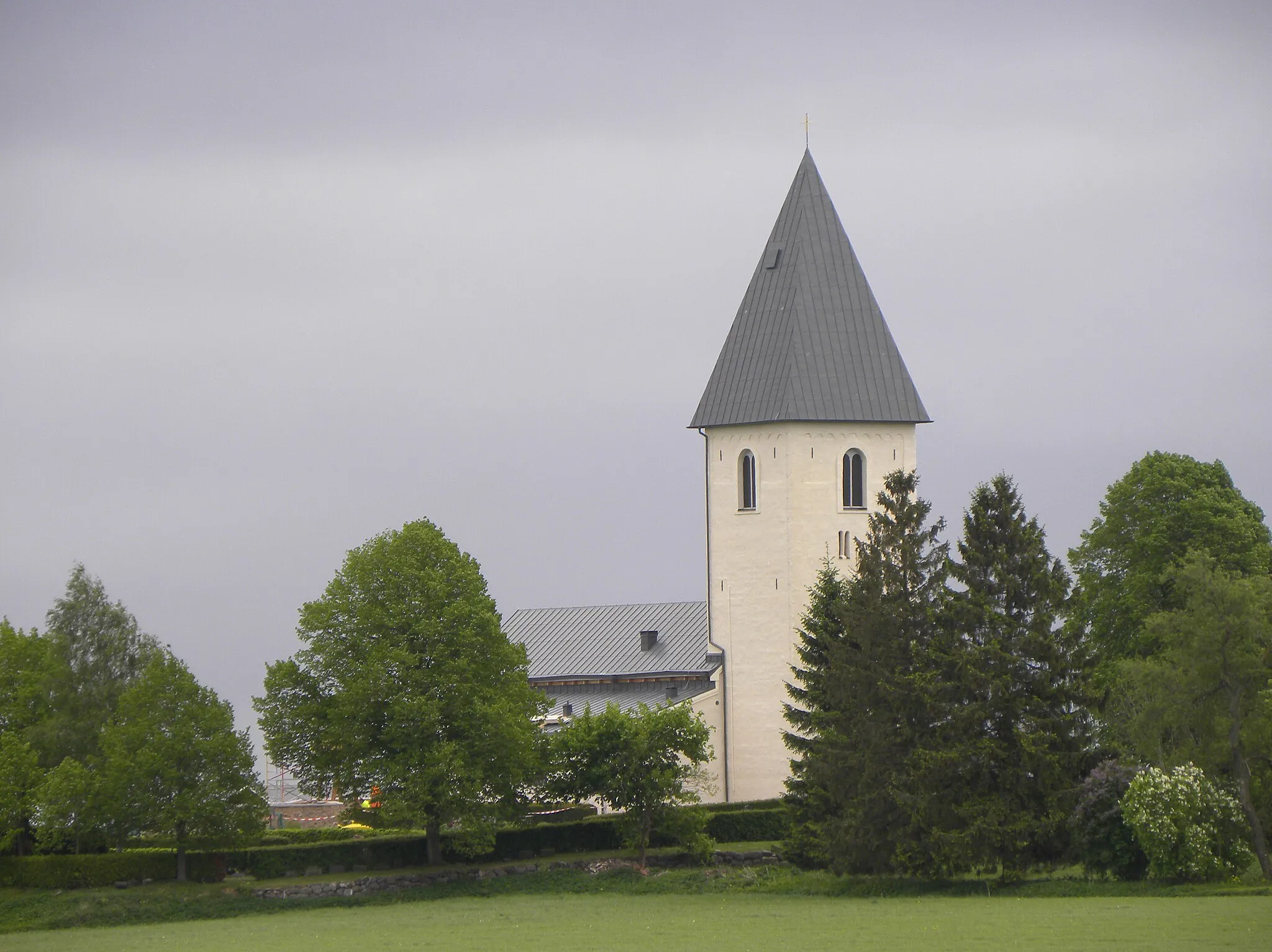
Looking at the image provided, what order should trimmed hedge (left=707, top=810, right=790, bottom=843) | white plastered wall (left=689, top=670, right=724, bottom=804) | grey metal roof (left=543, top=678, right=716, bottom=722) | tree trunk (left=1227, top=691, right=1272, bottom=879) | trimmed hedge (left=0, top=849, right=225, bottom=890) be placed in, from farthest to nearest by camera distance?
grey metal roof (left=543, top=678, right=716, bottom=722)
white plastered wall (left=689, top=670, right=724, bottom=804)
trimmed hedge (left=707, top=810, right=790, bottom=843)
trimmed hedge (left=0, top=849, right=225, bottom=890)
tree trunk (left=1227, top=691, right=1272, bottom=879)

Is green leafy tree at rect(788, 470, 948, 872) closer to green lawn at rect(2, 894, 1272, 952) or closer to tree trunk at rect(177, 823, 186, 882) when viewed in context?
green lawn at rect(2, 894, 1272, 952)

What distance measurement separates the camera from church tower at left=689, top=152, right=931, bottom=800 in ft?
202

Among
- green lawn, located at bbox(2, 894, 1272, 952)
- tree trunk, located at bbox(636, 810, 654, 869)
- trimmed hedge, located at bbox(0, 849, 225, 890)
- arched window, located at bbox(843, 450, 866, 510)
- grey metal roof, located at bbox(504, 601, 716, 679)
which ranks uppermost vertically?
arched window, located at bbox(843, 450, 866, 510)

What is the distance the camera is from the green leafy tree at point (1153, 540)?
2213 inches

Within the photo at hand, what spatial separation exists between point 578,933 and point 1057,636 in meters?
13.7

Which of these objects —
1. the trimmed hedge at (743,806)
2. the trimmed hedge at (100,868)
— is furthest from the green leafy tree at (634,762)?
the trimmed hedge at (100,868)

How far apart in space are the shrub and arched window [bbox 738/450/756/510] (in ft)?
72.9

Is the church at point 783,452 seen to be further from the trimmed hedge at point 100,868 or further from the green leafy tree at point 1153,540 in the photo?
the trimmed hedge at point 100,868

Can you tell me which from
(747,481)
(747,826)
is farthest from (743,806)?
(747,481)

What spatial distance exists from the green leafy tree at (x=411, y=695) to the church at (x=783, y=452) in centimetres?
1049

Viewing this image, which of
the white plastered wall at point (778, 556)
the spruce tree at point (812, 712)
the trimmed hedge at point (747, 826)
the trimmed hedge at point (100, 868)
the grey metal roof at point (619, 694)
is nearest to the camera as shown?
the spruce tree at point (812, 712)

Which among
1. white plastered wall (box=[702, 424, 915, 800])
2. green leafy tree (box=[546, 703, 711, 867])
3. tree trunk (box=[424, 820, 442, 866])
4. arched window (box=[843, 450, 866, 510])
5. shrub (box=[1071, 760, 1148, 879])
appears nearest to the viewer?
shrub (box=[1071, 760, 1148, 879])

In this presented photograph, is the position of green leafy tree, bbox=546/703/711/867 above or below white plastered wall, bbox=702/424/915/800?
below

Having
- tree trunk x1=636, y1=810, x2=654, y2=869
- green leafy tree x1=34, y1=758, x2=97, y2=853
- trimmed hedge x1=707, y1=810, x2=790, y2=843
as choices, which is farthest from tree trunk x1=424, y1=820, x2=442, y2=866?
green leafy tree x1=34, y1=758, x2=97, y2=853
